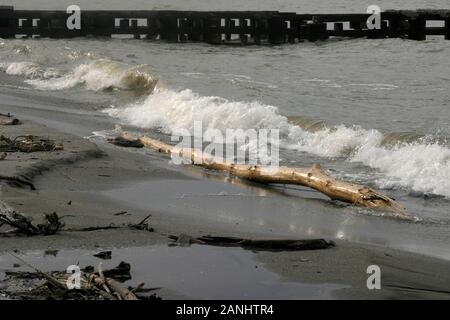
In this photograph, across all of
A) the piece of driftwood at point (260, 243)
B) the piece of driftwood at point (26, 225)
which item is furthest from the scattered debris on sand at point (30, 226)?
the piece of driftwood at point (260, 243)

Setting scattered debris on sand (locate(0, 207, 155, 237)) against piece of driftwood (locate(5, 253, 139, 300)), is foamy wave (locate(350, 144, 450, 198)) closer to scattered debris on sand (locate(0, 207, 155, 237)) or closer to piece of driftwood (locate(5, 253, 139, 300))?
scattered debris on sand (locate(0, 207, 155, 237))

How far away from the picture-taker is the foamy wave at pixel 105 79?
85.1 feet

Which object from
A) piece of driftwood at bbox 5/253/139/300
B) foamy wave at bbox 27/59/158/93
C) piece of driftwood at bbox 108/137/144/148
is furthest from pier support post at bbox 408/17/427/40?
piece of driftwood at bbox 5/253/139/300

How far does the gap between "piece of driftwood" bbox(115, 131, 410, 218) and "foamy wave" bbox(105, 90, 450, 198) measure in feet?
4.86

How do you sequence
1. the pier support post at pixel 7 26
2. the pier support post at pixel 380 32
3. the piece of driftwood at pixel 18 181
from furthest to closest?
the pier support post at pixel 7 26 < the pier support post at pixel 380 32 < the piece of driftwood at pixel 18 181

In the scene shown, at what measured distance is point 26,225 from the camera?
802 centimetres

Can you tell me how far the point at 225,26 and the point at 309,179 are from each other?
29.3 meters

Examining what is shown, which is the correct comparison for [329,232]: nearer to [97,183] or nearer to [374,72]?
[97,183]

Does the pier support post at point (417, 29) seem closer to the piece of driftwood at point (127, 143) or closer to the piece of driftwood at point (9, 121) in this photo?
the piece of driftwood at point (127, 143)

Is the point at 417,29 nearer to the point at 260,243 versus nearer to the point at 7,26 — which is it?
the point at 7,26

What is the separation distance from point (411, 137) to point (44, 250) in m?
9.62

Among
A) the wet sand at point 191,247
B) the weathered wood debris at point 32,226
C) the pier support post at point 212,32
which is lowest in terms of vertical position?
the wet sand at point 191,247

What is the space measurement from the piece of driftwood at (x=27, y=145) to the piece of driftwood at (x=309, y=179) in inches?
79.7

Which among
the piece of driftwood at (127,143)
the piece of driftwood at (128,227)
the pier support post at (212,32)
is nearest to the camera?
the piece of driftwood at (128,227)
